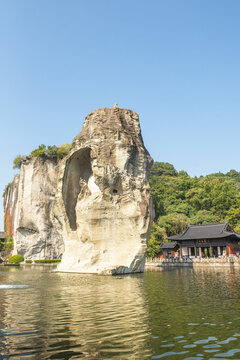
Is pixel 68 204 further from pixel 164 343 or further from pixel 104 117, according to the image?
pixel 164 343

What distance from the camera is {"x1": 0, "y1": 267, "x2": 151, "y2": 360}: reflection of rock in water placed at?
216 inches

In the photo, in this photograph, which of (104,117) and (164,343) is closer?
(164,343)

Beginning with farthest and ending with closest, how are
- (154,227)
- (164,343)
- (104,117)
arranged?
1. (154,227)
2. (104,117)
3. (164,343)

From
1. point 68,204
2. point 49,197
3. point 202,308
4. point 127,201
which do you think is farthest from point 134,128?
point 49,197

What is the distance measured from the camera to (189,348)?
5.64 metres

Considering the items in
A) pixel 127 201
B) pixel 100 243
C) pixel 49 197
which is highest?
pixel 49 197

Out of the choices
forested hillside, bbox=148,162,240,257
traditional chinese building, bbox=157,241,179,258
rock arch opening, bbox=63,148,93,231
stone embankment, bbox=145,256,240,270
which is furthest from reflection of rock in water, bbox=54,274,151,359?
forested hillside, bbox=148,162,240,257

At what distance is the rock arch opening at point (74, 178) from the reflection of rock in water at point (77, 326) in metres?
16.1

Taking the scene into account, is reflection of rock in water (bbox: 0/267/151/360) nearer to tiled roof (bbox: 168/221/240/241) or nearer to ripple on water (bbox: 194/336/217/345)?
ripple on water (bbox: 194/336/217/345)

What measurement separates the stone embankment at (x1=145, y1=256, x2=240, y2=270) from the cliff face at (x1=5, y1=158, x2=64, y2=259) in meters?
21.3

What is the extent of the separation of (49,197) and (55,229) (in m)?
5.95

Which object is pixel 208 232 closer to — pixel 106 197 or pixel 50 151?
pixel 106 197

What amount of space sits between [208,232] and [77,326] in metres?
32.3

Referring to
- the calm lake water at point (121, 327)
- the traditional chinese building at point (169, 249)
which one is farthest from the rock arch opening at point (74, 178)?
the traditional chinese building at point (169, 249)
